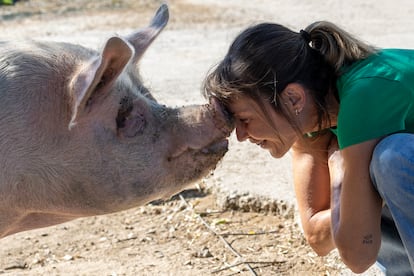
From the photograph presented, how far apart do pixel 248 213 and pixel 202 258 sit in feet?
2.11

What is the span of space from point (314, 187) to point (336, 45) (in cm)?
76

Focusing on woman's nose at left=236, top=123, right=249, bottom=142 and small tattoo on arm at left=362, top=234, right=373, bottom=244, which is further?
woman's nose at left=236, top=123, right=249, bottom=142

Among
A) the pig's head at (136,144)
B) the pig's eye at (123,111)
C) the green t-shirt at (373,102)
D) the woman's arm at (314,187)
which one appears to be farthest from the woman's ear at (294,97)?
the pig's eye at (123,111)

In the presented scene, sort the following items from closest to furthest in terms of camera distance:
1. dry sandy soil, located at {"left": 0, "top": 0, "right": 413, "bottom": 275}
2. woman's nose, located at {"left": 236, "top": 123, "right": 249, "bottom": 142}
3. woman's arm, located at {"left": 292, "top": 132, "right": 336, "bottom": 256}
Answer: woman's nose, located at {"left": 236, "top": 123, "right": 249, "bottom": 142}, woman's arm, located at {"left": 292, "top": 132, "right": 336, "bottom": 256}, dry sandy soil, located at {"left": 0, "top": 0, "right": 413, "bottom": 275}

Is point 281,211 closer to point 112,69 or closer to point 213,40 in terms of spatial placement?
Answer: point 112,69

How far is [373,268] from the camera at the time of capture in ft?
13.2

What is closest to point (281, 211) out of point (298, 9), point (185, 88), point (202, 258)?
point (202, 258)

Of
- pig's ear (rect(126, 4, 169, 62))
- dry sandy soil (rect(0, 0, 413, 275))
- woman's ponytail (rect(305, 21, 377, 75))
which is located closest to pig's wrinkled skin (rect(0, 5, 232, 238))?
pig's ear (rect(126, 4, 169, 62))

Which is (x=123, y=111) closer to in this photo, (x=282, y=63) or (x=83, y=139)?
(x=83, y=139)

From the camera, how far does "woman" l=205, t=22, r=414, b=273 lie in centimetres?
312

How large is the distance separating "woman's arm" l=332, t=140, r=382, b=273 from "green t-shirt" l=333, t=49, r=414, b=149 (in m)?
A: 0.05

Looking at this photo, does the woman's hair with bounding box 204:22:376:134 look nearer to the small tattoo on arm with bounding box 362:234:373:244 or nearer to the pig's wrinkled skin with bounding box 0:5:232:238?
the pig's wrinkled skin with bounding box 0:5:232:238

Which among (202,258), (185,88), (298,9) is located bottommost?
(298,9)

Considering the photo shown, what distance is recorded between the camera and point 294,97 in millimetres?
3244
